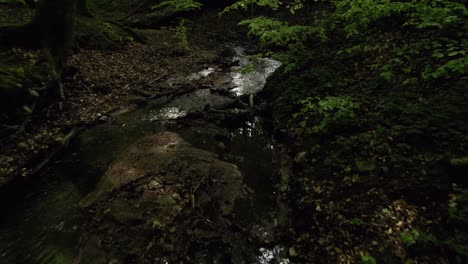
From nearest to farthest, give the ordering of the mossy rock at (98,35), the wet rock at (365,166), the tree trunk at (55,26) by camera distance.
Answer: the wet rock at (365,166) < the tree trunk at (55,26) < the mossy rock at (98,35)

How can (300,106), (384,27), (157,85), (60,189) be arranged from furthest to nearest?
(157,85) → (384,27) → (300,106) → (60,189)

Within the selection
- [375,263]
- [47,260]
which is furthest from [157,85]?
[375,263]

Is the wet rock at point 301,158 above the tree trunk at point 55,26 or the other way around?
the other way around

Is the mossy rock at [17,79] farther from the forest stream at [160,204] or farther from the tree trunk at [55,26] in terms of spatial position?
the forest stream at [160,204]

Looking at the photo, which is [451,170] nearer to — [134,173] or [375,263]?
[375,263]

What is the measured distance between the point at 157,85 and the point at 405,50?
879cm

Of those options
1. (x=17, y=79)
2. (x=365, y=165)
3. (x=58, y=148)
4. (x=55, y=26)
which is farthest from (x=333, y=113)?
(x=55, y=26)

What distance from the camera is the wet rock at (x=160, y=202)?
3906 millimetres

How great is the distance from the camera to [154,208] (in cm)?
444

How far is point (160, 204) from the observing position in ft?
14.8

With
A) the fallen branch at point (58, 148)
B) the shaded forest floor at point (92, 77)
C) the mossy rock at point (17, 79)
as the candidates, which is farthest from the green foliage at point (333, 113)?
the mossy rock at point (17, 79)

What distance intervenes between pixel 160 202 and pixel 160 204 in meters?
0.05

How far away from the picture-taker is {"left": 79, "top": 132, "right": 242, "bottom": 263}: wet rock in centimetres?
391

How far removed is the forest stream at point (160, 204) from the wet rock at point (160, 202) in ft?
0.06
